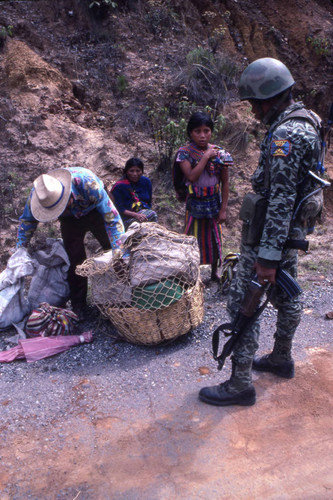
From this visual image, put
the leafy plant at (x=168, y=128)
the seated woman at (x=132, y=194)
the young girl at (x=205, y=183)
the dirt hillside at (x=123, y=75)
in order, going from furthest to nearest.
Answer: the leafy plant at (x=168, y=128) < the dirt hillside at (x=123, y=75) < the seated woman at (x=132, y=194) < the young girl at (x=205, y=183)

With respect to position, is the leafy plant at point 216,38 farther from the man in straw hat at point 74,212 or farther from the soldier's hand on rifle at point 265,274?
the soldier's hand on rifle at point 265,274

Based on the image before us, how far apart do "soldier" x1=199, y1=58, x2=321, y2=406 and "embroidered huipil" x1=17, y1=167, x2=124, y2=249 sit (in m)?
1.33

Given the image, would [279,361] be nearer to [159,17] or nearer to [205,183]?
[205,183]

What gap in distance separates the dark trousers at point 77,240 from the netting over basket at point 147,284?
508mm

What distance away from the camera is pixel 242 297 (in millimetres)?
2514

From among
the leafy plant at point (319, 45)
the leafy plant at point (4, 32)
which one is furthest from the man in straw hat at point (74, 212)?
the leafy plant at point (319, 45)

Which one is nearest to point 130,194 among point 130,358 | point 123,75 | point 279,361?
point 130,358

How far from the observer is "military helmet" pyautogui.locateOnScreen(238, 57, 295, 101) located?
87.4 inches

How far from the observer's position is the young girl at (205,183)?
388cm

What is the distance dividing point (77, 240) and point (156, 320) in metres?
1.15

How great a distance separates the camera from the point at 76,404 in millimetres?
2744

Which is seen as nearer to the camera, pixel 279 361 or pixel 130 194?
pixel 279 361

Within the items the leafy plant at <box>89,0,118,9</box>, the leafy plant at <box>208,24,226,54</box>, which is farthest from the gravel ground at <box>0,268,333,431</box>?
the leafy plant at <box>89,0,118,9</box>

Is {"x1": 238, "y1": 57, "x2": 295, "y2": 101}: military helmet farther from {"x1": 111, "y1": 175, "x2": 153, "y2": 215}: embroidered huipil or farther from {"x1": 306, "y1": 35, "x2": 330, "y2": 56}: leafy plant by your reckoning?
{"x1": 306, "y1": 35, "x2": 330, "y2": 56}: leafy plant
